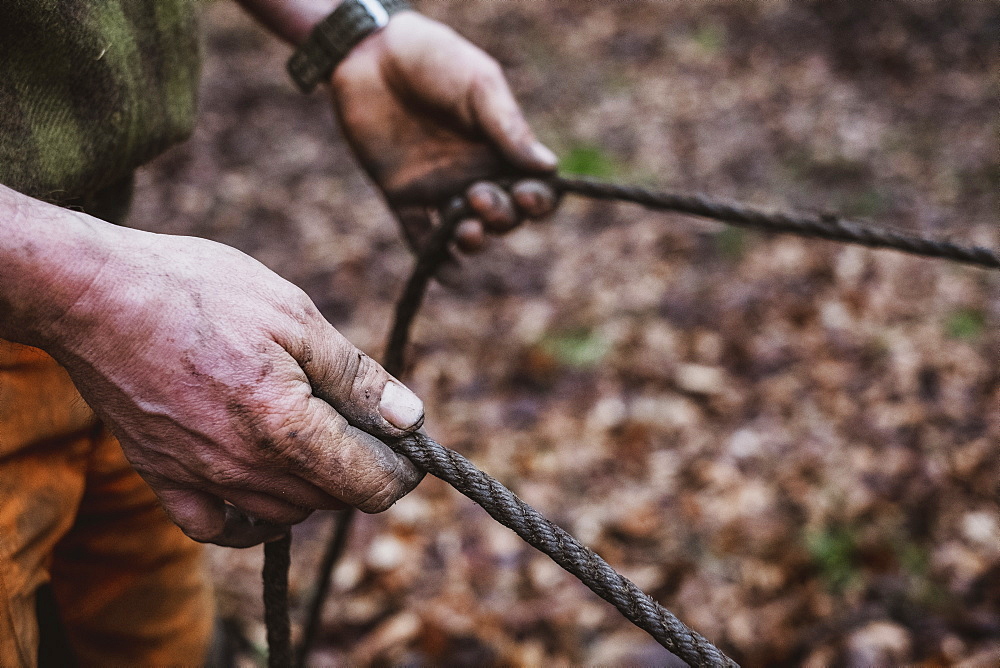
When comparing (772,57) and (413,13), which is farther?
(772,57)

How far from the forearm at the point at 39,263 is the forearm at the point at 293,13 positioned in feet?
3.44

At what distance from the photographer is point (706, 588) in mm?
2271

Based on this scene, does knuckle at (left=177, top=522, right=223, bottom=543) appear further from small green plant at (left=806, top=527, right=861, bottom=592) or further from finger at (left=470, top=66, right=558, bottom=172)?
small green plant at (left=806, top=527, right=861, bottom=592)

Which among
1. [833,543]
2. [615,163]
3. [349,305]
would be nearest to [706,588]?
[833,543]

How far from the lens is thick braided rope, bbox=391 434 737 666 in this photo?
2.97 ft

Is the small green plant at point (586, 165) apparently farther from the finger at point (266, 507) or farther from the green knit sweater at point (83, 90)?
the finger at point (266, 507)

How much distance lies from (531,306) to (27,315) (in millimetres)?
2920

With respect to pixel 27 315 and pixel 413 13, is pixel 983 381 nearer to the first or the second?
pixel 413 13

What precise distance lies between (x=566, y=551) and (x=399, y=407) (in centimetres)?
32

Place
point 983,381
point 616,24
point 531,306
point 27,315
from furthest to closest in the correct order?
1. point 616,24
2. point 531,306
3. point 983,381
4. point 27,315

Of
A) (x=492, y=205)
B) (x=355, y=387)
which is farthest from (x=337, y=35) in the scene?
(x=355, y=387)

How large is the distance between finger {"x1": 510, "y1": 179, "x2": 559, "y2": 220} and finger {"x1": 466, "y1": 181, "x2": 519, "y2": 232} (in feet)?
0.08

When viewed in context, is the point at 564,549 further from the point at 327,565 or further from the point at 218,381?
the point at 327,565

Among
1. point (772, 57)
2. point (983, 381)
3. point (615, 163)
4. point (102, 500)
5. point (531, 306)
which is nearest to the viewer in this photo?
point (102, 500)
